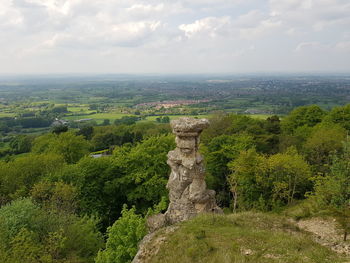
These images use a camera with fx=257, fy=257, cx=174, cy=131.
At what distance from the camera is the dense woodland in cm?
1330

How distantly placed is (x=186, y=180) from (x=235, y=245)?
376 centimetres

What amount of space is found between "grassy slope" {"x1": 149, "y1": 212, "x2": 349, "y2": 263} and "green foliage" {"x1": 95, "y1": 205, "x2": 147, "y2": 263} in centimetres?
267

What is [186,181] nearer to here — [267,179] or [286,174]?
[267,179]

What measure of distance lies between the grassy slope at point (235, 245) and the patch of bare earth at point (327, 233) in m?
0.80

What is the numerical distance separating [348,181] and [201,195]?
9.37m

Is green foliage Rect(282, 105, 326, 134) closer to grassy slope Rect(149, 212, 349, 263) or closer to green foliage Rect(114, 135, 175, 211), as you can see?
green foliage Rect(114, 135, 175, 211)

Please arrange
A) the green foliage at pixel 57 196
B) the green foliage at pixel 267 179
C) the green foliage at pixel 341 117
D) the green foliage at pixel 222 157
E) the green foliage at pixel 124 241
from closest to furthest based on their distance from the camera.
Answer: the green foliage at pixel 124 241, the green foliage at pixel 57 196, the green foliage at pixel 267 179, the green foliage at pixel 222 157, the green foliage at pixel 341 117

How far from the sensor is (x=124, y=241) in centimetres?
1252

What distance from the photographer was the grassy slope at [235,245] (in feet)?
28.0

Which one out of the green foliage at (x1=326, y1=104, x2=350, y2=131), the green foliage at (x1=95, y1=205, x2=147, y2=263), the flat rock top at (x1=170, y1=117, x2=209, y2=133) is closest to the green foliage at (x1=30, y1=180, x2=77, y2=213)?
the green foliage at (x1=95, y1=205, x2=147, y2=263)

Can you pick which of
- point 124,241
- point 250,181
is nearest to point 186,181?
point 124,241

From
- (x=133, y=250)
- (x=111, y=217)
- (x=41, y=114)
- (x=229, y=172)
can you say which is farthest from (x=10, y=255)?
(x=41, y=114)

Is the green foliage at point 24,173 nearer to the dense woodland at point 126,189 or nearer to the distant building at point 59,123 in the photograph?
the dense woodland at point 126,189

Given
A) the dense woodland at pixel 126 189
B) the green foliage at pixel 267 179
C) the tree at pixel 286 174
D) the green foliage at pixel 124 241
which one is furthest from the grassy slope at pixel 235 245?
the green foliage at pixel 267 179
